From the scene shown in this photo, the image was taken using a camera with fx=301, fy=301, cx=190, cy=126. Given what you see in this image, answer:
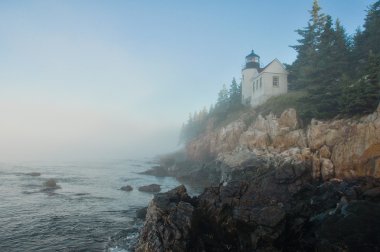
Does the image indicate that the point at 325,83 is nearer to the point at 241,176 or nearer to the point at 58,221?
the point at 241,176

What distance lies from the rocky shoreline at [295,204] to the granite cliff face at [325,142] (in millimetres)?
81

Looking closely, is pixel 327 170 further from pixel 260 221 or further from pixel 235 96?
pixel 235 96

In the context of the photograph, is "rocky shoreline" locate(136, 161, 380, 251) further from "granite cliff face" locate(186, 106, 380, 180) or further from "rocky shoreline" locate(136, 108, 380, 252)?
"granite cliff face" locate(186, 106, 380, 180)

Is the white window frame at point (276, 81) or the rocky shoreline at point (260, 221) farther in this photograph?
the white window frame at point (276, 81)

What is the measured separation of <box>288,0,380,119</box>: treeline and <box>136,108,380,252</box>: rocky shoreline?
6.42 ft

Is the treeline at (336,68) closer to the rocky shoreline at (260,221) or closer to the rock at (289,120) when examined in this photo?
the rock at (289,120)

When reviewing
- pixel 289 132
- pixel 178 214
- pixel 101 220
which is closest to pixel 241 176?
pixel 289 132

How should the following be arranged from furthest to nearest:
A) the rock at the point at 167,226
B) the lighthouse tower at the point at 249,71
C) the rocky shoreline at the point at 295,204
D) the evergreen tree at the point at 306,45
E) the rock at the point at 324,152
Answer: the lighthouse tower at the point at 249,71 → the evergreen tree at the point at 306,45 → the rock at the point at 324,152 → the rock at the point at 167,226 → the rocky shoreline at the point at 295,204

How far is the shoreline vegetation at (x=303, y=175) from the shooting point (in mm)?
15477

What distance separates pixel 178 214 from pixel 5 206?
74.0 feet

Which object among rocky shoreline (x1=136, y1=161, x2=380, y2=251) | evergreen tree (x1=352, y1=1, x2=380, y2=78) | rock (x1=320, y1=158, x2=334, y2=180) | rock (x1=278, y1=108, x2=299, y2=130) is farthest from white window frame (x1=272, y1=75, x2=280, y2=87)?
rocky shoreline (x1=136, y1=161, x2=380, y2=251)

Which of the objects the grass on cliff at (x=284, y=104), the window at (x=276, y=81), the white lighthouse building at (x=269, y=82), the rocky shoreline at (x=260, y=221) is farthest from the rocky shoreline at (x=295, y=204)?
the window at (x=276, y=81)

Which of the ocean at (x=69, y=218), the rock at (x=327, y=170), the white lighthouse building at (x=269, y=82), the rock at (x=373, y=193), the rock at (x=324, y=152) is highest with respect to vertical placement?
the white lighthouse building at (x=269, y=82)

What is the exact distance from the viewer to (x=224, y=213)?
18.1m
